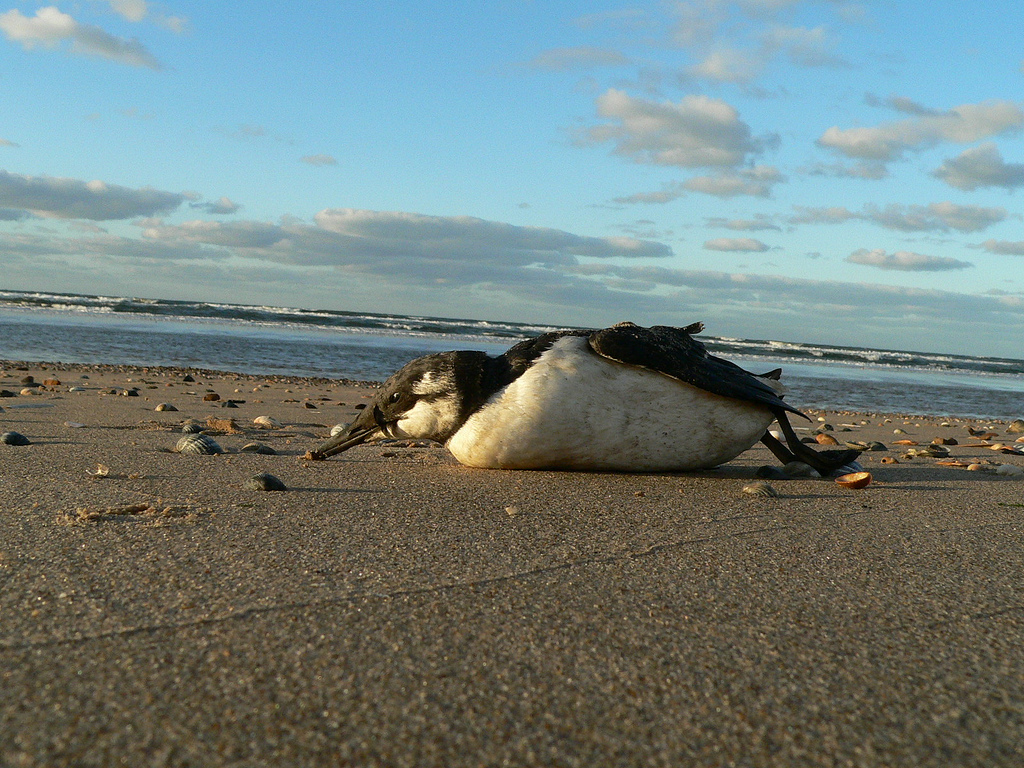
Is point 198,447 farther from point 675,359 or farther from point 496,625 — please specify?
point 496,625

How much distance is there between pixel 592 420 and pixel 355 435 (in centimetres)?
135

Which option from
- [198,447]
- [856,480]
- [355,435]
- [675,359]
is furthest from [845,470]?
[198,447]

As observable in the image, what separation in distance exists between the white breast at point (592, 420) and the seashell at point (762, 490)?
1.43 ft

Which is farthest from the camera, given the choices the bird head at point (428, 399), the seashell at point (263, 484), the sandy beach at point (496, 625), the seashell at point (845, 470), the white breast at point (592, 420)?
the seashell at point (845, 470)

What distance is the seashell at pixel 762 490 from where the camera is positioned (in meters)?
3.58

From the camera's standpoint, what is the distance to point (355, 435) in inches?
169

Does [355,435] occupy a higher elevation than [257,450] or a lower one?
higher

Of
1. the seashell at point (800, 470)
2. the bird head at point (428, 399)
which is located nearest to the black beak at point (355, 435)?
the bird head at point (428, 399)

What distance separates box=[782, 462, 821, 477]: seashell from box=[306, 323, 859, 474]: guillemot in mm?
329

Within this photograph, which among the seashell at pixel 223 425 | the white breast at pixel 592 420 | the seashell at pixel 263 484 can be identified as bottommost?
the seashell at pixel 223 425

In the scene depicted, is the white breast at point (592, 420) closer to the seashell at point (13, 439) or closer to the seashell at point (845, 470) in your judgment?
the seashell at point (845, 470)

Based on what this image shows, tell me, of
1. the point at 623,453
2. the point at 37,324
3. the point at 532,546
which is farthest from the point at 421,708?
the point at 37,324

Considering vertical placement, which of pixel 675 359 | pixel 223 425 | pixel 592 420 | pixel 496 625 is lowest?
pixel 223 425

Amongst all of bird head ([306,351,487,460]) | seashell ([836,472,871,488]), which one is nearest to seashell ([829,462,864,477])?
seashell ([836,472,871,488])
